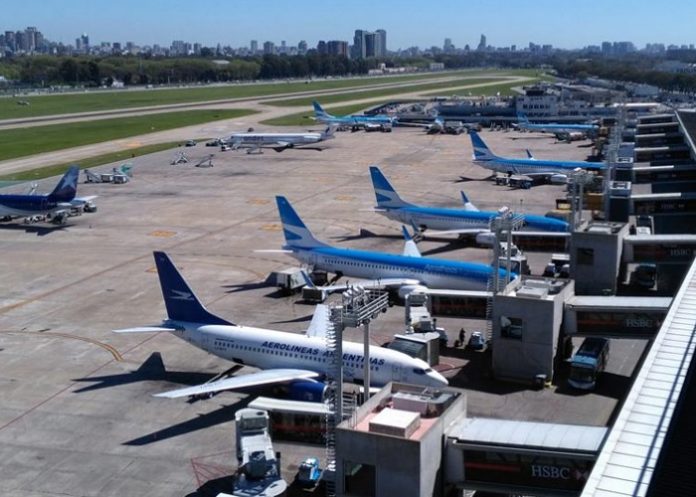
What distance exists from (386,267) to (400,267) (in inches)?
48.3

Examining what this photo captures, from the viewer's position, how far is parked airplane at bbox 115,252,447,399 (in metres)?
42.6

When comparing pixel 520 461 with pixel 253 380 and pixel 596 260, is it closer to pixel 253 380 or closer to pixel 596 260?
pixel 253 380

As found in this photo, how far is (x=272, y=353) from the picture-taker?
45750mm

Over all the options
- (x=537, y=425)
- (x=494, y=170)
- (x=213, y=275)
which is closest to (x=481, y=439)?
(x=537, y=425)

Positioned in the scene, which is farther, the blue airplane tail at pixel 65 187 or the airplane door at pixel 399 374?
the blue airplane tail at pixel 65 187

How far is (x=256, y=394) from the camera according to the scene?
4541 centimetres

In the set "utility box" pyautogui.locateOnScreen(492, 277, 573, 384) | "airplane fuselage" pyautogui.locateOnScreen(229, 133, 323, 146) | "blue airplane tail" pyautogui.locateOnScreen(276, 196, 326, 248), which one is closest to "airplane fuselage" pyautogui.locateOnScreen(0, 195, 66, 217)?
"blue airplane tail" pyautogui.locateOnScreen(276, 196, 326, 248)

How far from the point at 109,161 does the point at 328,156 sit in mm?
42273

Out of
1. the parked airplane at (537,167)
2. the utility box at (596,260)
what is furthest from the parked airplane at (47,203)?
the parked airplane at (537,167)

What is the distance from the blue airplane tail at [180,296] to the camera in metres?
48.6

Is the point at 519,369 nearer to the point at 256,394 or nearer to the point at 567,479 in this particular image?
the point at 256,394

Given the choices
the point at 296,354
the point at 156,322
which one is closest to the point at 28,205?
the point at 156,322

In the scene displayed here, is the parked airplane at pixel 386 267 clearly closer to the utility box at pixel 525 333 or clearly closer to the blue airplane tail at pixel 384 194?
the utility box at pixel 525 333

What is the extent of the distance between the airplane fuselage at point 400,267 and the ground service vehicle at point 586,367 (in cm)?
1127
